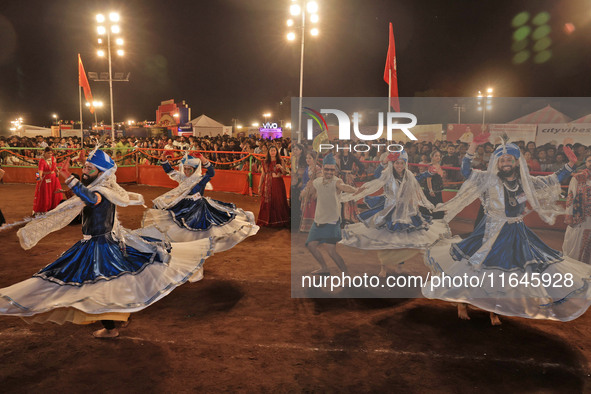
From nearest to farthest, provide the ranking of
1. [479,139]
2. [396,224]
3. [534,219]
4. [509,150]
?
1. [509,150]
2. [396,224]
3. [479,139]
4. [534,219]

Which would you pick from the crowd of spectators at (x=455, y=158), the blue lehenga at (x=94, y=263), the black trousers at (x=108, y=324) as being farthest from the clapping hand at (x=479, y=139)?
the black trousers at (x=108, y=324)

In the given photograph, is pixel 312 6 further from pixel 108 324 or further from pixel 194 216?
pixel 108 324

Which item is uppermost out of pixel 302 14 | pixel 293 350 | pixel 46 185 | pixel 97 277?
pixel 302 14

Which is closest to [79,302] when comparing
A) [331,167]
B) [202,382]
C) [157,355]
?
[157,355]

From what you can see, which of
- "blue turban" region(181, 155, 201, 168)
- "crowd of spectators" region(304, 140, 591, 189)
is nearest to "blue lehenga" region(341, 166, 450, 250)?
"blue turban" region(181, 155, 201, 168)

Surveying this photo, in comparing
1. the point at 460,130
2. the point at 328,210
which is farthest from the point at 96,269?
the point at 460,130

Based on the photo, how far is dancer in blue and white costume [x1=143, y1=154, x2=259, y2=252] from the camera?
728 centimetres

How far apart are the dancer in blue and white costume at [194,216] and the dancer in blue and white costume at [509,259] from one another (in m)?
3.34

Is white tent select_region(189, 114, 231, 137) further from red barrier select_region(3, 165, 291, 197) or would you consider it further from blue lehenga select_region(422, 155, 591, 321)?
blue lehenga select_region(422, 155, 591, 321)

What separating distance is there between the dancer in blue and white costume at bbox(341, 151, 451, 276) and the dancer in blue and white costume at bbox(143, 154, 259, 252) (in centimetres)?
189

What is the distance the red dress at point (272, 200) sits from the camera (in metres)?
10.6

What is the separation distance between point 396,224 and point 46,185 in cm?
913

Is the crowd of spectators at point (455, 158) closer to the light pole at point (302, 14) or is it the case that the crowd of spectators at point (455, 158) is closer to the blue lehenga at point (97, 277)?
the light pole at point (302, 14)

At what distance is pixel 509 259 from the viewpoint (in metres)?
4.91
